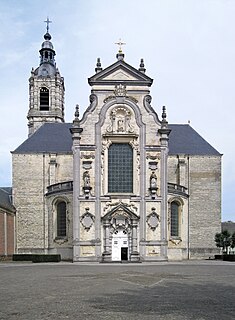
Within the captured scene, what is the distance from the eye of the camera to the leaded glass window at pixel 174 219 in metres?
44.8

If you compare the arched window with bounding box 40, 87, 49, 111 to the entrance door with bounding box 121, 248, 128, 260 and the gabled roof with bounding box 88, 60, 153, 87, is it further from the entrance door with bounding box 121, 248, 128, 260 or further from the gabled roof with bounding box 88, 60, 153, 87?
the entrance door with bounding box 121, 248, 128, 260

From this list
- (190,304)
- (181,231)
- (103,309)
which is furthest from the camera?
(181,231)

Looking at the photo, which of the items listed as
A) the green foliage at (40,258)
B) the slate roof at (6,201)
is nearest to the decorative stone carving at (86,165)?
the green foliage at (40,258)

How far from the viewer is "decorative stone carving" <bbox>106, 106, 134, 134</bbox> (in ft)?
139

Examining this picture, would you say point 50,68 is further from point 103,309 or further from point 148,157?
point 103,309

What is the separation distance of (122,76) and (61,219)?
13.9m

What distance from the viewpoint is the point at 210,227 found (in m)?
50.6

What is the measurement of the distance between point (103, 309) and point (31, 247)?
125 ft

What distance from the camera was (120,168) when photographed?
137ft

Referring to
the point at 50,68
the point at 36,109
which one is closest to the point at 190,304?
the point at 36,109

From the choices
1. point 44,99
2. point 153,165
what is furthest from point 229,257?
point 44,99

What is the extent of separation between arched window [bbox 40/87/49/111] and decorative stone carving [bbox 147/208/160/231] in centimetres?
3264

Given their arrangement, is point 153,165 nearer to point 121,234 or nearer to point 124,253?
point 121,234

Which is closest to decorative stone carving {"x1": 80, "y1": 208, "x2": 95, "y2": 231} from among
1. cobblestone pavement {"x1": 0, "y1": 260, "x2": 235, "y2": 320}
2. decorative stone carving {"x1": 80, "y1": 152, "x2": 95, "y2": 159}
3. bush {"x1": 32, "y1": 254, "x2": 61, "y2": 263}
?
bush {"x1": 32, "y1": 254, "x2": 61, "y2": 263}
